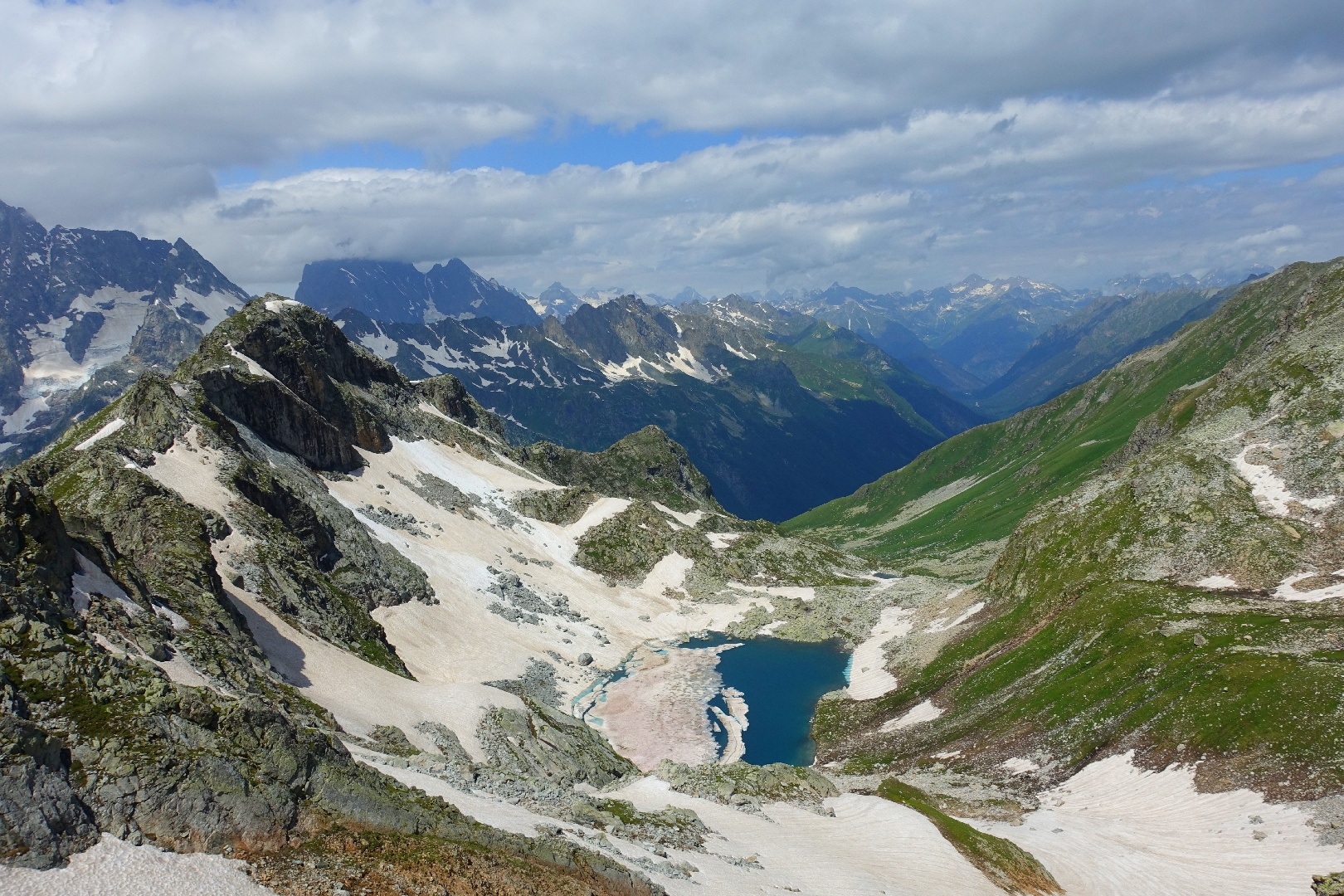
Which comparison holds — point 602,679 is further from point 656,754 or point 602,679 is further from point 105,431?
point 105,431

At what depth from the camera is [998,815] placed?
6112 centimetres

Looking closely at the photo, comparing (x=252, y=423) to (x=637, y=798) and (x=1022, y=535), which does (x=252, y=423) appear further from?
(x=1022, y=535)

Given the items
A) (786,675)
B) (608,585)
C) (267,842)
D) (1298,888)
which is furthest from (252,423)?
(1298,888)

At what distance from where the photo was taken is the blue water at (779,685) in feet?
329

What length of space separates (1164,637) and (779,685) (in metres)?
59.0

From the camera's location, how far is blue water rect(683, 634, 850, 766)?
329 feet

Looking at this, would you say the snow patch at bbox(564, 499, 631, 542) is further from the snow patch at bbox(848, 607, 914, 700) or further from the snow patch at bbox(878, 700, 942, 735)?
the snow patch at bbox(878, 700, 942, 735)

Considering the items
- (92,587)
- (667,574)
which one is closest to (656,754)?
(92,587)

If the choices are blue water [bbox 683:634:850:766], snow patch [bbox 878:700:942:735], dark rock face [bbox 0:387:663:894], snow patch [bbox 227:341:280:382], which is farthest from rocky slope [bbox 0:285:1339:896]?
blue water [bbox 683:634:850:766]

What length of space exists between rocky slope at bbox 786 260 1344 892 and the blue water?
3949mm

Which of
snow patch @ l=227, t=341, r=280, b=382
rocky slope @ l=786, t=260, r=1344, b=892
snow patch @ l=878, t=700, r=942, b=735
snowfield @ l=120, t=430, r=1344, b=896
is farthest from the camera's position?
snow patch @ l=227, t=341, r=280, b=382

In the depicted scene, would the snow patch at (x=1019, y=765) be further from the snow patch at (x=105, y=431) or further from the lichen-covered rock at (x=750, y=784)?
the snow patch at (x=105, y=431)

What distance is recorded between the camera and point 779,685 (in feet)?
403

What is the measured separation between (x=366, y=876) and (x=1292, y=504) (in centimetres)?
11152
